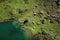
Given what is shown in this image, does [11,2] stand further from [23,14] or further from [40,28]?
[40,28]

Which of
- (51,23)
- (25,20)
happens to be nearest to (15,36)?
(25,20)

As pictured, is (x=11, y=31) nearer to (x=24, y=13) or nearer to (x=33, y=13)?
(x=24, y=13)

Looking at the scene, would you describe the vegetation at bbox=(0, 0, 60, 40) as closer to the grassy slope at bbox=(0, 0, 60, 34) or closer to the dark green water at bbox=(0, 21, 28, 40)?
the grassy slope at bbox=(0, 0, 60, 34)

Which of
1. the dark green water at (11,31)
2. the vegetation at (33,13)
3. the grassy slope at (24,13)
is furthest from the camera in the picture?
the vegetation at (33,13)

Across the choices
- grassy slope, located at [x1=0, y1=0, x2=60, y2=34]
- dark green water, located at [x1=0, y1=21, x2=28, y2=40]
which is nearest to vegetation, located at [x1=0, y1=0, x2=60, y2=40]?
grassy slope, located at [x1=0, y1=0, x2=60, y2=34]

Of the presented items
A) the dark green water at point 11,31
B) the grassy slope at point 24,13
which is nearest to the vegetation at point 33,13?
the grassy slope at point 24,13

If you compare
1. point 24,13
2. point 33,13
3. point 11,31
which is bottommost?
point 11,31

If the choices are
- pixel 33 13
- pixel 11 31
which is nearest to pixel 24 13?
pixel 33 13

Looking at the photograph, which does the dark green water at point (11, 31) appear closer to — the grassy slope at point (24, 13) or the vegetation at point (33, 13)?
the vegetation at point (33, 13)

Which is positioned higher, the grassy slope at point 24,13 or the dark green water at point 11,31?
the grassy slope at point 24,13
